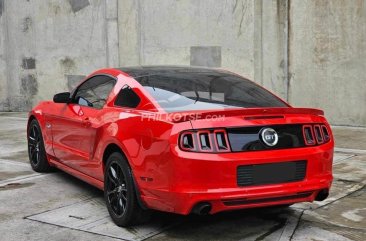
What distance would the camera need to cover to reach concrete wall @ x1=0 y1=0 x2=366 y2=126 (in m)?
10.1

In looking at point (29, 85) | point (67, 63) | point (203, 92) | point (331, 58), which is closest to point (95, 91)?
point (203, 92)

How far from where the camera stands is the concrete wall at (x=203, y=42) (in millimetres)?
10102

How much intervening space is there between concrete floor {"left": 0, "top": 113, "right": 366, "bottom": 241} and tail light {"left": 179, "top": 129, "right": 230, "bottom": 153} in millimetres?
807

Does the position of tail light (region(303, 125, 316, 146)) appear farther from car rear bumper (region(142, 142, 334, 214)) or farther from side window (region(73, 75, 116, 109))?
side window (region(73, 75, 116, 109))

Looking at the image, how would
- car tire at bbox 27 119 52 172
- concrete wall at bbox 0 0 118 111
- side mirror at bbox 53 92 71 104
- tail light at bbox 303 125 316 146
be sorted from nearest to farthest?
tail light at bbox 303 125 316 146, side mirror at bbox 53 92 71 104, car tire at bbox 27 119 52 172, concrete wall at bbox 0 0 118 111

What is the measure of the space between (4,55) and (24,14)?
1416mm

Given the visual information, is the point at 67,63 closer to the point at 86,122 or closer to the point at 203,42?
the point at 203,42

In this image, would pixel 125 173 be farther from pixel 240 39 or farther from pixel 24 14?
pixel 24 14

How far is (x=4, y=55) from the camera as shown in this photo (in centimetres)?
1573

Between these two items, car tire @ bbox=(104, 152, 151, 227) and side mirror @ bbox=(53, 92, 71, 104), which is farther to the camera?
side mirror @ bbox=(53, 92, 71, 104)

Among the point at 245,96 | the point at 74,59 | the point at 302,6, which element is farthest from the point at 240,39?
the point at 245,96

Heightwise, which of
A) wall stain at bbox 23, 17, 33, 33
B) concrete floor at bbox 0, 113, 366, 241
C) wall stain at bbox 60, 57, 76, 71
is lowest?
concrete floor at bbox 0, 113, 366, 241

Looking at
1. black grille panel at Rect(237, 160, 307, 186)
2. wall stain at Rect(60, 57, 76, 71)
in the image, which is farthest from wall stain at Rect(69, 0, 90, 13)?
black grille panel at Rect(237, 160, 307, 186)

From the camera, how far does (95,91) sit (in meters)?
5.59
